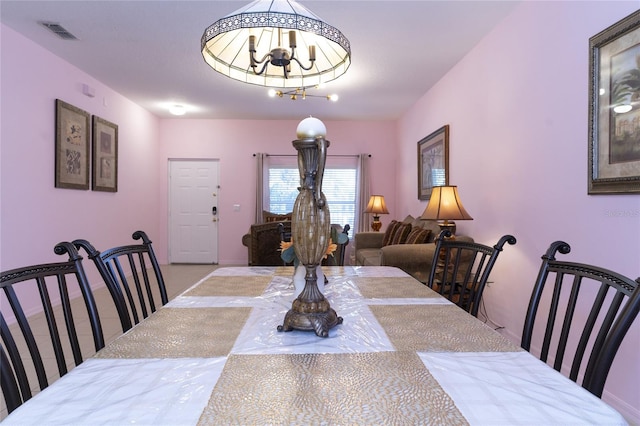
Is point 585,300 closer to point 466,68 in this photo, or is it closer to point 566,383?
point 566,383

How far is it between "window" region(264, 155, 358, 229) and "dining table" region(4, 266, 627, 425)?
17.6 ft

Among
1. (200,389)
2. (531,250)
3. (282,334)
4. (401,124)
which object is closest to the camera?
(200,389)

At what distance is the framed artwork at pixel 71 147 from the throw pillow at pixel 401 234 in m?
3.79

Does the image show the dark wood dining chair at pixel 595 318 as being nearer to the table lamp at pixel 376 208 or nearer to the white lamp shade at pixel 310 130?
the white lamp shade at pixel 310 130

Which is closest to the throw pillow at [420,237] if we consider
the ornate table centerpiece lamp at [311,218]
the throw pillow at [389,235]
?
the throw pillow at [389,235]

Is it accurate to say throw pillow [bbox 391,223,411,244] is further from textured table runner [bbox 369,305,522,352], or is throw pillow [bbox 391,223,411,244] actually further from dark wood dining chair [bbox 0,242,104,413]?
dark wood dining chair [bbox 0,242,104,413]

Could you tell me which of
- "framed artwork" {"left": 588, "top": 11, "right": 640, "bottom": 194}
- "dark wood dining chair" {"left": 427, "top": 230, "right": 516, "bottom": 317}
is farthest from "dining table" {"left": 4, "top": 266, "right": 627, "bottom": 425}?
"framed artwork" {"left": 588, "top": 11, "right": 640, "bottom": 194}

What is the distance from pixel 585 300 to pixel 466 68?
8.41 ft

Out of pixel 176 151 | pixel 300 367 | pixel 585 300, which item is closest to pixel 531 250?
pixel 585 300

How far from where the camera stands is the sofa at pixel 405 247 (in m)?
3.19

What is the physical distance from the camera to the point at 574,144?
7.11ft

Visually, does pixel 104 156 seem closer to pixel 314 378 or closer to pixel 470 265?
pixel 470 265

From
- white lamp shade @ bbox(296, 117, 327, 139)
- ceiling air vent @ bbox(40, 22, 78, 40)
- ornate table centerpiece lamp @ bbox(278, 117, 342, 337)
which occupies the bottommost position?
ornate table centerpiece lamp @ bbox(278, 117, 342, 337)

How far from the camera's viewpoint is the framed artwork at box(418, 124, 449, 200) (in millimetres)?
4199
